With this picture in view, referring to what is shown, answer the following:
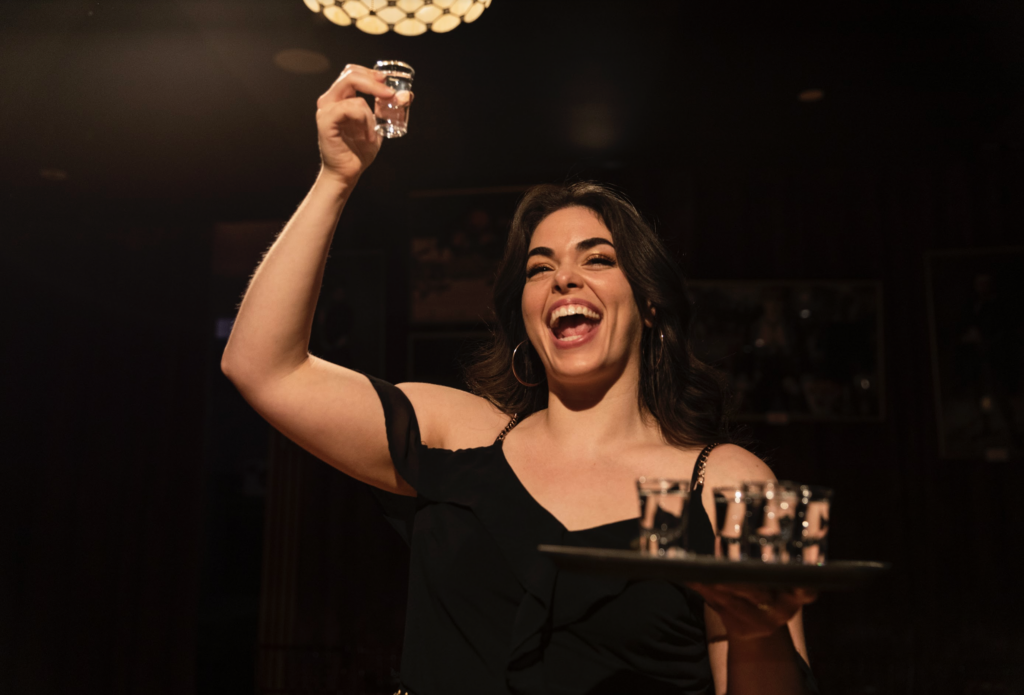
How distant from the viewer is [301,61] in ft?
11.9

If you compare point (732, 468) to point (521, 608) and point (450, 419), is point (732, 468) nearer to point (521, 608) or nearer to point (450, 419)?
point (521, 608)

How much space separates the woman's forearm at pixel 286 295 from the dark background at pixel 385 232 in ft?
6.13

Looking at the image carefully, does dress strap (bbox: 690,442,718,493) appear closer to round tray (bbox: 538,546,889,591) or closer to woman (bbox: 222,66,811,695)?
woman (bbox: 222,66,811,695)

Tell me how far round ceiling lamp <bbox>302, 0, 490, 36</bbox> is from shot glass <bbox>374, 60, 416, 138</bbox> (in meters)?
1.14

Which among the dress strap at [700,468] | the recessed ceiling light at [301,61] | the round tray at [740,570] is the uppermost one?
the recessed ceiling light at [301,61]

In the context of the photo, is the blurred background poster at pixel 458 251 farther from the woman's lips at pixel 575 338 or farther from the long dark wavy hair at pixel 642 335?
the woman's lips at pixel 575 338

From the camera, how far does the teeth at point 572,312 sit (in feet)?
5.44

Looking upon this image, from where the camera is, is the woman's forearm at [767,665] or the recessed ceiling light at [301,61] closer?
the woman's forearm at [767,665]

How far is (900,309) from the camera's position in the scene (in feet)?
14.9

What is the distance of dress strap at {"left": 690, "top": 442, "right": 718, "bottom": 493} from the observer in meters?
1.55

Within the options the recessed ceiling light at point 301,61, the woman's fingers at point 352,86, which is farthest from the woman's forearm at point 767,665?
the recessed ceiling light at point 301,61

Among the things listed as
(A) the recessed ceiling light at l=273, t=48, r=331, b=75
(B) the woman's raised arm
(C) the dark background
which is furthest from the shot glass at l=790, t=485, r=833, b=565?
(A) the recessed ceiling light at l=273, t=48, r=331, b=75

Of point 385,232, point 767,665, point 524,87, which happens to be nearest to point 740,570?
point 767,665

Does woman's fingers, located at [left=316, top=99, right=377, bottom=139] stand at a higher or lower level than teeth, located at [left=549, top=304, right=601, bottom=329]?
higher
